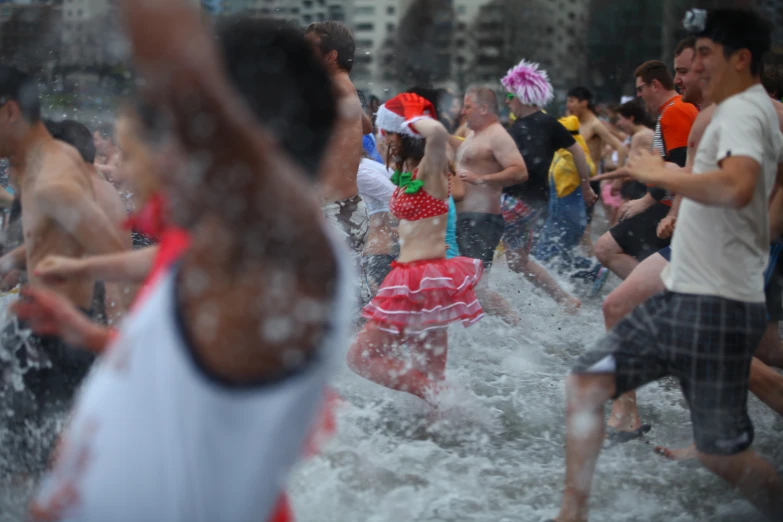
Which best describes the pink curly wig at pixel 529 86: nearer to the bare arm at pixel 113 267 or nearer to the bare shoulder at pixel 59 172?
the bare shoulder at pixel 59 172

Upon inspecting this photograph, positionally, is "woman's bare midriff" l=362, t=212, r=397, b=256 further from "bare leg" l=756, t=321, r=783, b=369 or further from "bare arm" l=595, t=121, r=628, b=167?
"bare arm" l=595, t=121, r=628, b=167

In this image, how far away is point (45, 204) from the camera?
9.87 feet

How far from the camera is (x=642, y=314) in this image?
10.4 feet

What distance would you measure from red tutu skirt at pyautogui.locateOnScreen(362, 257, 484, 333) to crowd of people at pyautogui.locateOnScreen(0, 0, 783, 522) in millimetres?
12

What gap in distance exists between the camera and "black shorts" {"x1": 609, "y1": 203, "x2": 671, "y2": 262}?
534cm

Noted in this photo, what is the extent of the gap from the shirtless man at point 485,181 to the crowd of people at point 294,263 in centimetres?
2

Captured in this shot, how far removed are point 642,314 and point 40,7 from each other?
50.2 ft

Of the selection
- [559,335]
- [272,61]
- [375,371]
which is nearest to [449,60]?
[559,335]

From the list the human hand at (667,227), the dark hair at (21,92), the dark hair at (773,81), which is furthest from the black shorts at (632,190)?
the dark hair at (21,92)

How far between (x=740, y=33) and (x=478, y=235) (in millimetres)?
3561

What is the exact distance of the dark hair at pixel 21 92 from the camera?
11.1ft

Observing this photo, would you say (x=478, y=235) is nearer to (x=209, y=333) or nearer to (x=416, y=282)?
(x=416, y=282)

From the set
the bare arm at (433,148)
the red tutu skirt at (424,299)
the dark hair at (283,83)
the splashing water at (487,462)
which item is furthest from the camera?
the red tutu skirt at (424,299)

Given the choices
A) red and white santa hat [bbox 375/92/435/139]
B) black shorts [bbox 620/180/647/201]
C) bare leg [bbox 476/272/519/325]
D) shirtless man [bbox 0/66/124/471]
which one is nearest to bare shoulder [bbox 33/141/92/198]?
shirtless man [bbox 0/66/124/471]
